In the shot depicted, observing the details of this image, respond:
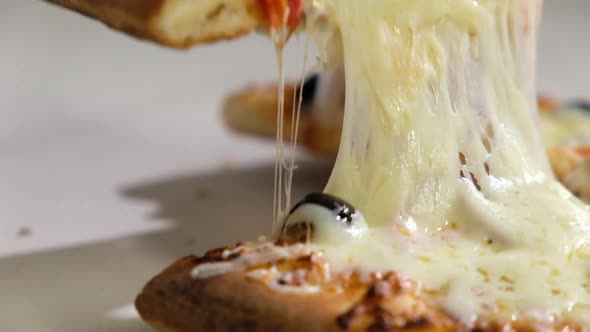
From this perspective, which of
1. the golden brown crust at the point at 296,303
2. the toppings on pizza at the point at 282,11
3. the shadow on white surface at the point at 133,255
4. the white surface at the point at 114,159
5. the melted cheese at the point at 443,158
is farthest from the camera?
the white surface at the point at 114,159

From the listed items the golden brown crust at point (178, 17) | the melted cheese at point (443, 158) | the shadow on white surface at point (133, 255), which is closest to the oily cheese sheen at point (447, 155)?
the melted cheese at point (443, 158)

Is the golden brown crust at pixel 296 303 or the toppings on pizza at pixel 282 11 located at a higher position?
the toppings on pizza at pixel 282 11

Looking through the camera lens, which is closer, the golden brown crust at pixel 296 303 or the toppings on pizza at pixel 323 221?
the golden brown crust at pixel 296 303

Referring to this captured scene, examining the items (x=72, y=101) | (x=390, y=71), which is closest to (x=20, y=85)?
(x=72, y=101)

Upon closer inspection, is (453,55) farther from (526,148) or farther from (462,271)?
(462,271)

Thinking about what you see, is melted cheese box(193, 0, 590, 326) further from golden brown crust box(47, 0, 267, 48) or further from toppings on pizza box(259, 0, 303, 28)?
golden brown crust box(47, 0, 267, 48)

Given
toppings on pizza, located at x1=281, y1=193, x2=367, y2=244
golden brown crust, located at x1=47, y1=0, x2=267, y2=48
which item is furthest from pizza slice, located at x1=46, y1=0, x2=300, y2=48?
toppings on pizza, located at x1=281, y1=193, x2=367, y2=244

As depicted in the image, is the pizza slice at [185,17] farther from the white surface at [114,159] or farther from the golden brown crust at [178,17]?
the white surface at [114,159]
